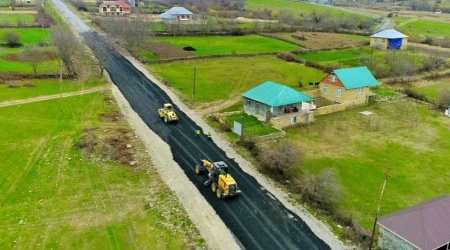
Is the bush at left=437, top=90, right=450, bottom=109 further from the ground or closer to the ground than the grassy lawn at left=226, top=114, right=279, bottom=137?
further from the ground

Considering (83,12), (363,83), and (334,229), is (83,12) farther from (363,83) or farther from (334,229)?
(334,229)

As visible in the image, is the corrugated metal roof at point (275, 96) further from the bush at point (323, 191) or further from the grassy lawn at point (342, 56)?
the grassy lawn at point (342, 56)

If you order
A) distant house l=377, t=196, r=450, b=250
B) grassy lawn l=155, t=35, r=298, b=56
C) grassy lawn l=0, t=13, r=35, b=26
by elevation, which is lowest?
distant house l=377, t=196, r=450, b=250

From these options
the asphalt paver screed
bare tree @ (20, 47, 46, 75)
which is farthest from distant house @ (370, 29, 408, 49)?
bare tree @ (20, 47, 46, 75)

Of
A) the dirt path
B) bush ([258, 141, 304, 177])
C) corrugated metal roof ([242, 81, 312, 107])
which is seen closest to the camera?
bush ([258, 141, 304, 177])

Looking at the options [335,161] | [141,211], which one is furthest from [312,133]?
[141,211]

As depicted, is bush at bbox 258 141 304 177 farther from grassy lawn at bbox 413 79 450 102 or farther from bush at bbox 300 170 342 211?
grassy lawn at bbox 413 79 450 102
